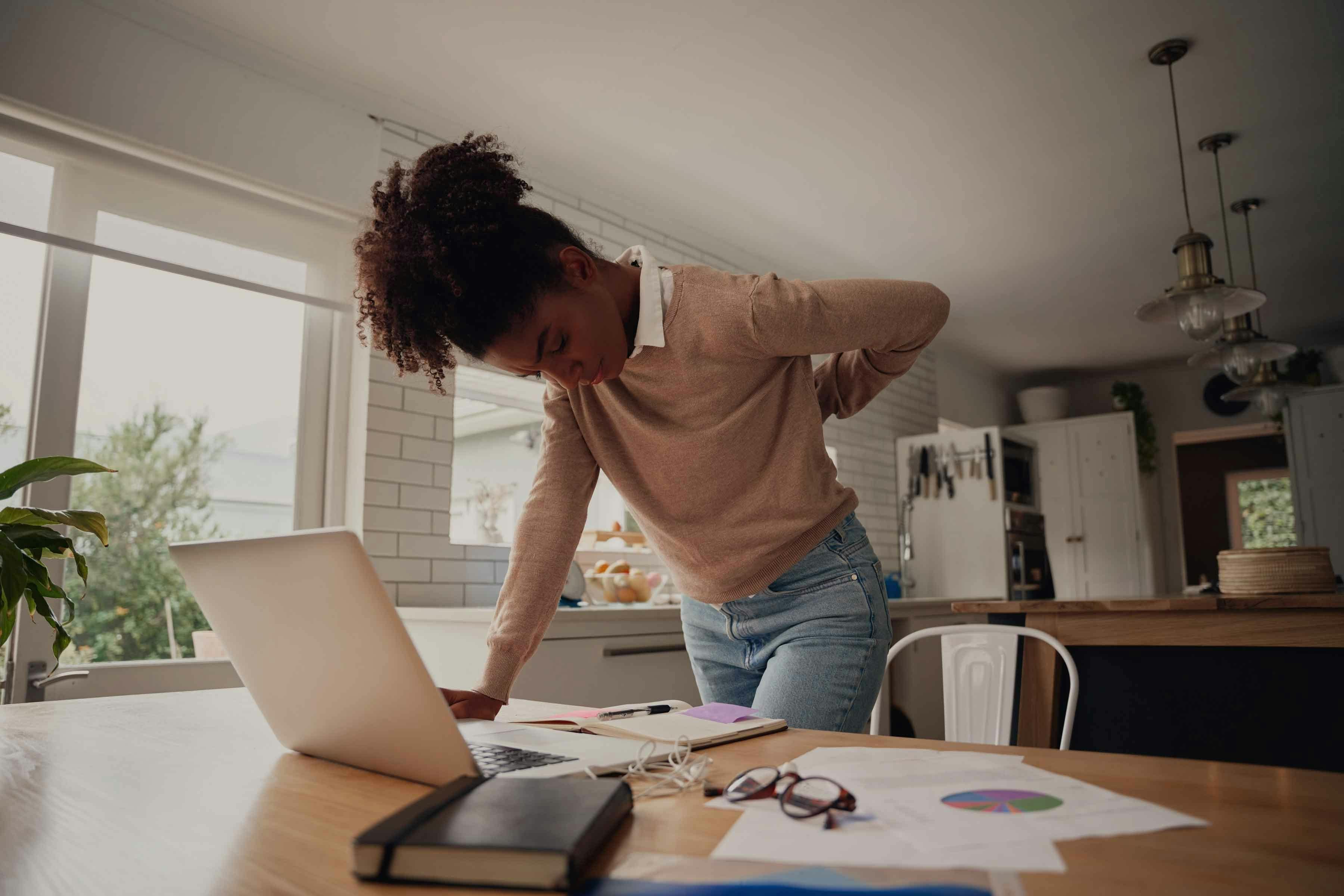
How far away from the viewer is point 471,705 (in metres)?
1.07

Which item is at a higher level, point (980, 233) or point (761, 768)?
point (980, 233)

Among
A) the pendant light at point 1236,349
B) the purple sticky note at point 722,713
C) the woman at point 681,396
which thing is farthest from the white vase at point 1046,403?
the purple sticky note at point 722,713

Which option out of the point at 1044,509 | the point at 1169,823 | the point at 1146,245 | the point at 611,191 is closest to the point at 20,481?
the point at 1169,823

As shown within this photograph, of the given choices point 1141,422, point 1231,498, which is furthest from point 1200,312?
point 1231,498

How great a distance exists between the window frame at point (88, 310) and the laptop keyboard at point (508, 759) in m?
2.02

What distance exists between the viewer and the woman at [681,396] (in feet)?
3.52

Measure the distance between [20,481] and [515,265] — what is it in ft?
3.02

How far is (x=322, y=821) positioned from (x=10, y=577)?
0.99m

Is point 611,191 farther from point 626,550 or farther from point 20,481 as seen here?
point 20,481

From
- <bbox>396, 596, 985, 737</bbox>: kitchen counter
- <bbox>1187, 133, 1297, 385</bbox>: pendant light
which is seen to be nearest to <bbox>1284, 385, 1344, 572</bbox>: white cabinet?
<bbox>1187, 133, 1297, 385</bbox>: pendant light

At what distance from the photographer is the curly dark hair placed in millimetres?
1039

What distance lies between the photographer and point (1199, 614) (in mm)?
2109

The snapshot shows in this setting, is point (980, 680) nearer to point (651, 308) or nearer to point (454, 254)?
point (651, 308)

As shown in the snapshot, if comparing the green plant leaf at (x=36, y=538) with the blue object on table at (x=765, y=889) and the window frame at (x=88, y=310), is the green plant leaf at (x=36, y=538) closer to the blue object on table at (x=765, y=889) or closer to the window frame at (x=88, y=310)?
the window frame at (x=88, y=310)
